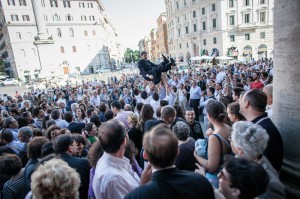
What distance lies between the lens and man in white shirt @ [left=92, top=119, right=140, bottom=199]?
2.07 meters

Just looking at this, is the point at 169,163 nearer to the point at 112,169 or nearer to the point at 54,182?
the point at 112,169

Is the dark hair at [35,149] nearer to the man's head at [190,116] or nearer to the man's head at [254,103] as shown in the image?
the man's head at [190,116]

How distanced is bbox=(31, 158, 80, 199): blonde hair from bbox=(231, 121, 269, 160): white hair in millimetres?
1579

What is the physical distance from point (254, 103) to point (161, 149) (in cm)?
163

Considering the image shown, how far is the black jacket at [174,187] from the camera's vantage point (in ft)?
4.95

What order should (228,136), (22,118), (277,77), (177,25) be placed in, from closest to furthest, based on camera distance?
(228,136)
(277,77)
(22,118)
(177,25)

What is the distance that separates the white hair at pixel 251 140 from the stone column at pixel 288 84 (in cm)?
111

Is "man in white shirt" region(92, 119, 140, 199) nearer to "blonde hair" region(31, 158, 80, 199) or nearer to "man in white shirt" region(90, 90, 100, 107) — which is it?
"blonde hair" region(31, 158, 80, 199)

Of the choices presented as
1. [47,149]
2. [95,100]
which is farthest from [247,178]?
[95,100]

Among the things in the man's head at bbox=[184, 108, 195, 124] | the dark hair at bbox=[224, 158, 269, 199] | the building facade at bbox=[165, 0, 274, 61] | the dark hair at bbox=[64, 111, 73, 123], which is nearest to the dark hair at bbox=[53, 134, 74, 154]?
the dark hair at bbox=[224, 158, 269, 199]

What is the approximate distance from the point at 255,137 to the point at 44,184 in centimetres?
191

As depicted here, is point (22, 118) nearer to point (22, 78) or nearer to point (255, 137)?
point (255, 137)

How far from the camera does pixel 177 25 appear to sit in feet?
186

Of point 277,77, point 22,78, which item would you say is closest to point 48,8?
point 22,78
